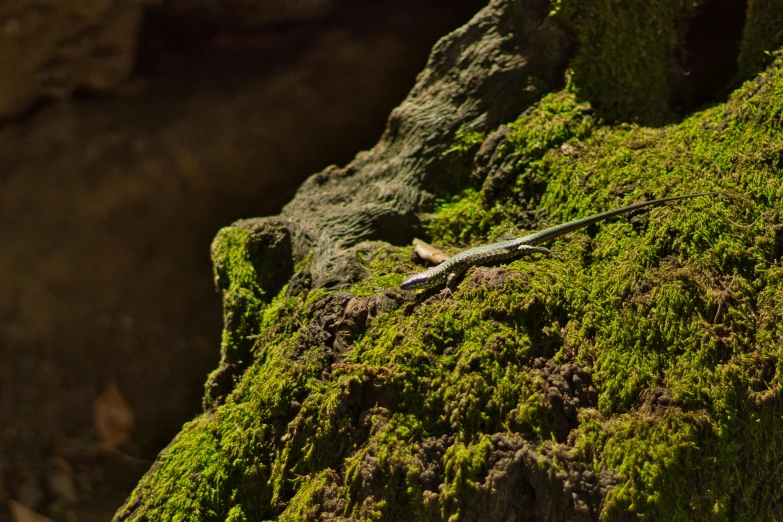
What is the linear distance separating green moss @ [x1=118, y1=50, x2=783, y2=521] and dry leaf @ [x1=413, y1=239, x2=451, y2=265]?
27 centimetres

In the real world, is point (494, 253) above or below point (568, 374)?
above

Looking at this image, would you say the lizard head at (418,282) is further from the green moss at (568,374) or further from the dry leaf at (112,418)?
the dry leaf at (112,418)

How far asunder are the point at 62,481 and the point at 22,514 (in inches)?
13.1

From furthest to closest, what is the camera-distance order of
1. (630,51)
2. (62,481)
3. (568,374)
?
(62,481) → (630,51) → (568,374)

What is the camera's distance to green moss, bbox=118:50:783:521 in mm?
2381

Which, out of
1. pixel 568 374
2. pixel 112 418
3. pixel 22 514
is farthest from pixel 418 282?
pixel 22 514

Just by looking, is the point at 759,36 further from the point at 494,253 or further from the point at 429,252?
the point at 429,252

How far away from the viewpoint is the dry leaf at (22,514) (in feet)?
15.2

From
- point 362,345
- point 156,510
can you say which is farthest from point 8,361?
point 362,345

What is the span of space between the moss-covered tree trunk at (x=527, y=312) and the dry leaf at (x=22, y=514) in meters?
2.21

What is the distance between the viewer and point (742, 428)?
239cm

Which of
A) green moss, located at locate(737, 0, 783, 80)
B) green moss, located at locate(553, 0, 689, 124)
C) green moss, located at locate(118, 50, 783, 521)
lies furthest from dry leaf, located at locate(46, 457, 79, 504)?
green moss, located at locate(737, 0, 783, 80)

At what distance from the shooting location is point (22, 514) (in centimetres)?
466

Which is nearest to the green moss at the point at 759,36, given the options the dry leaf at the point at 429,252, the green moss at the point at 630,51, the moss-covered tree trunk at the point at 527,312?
the moss-covered tree trunk at the point at 527,312
